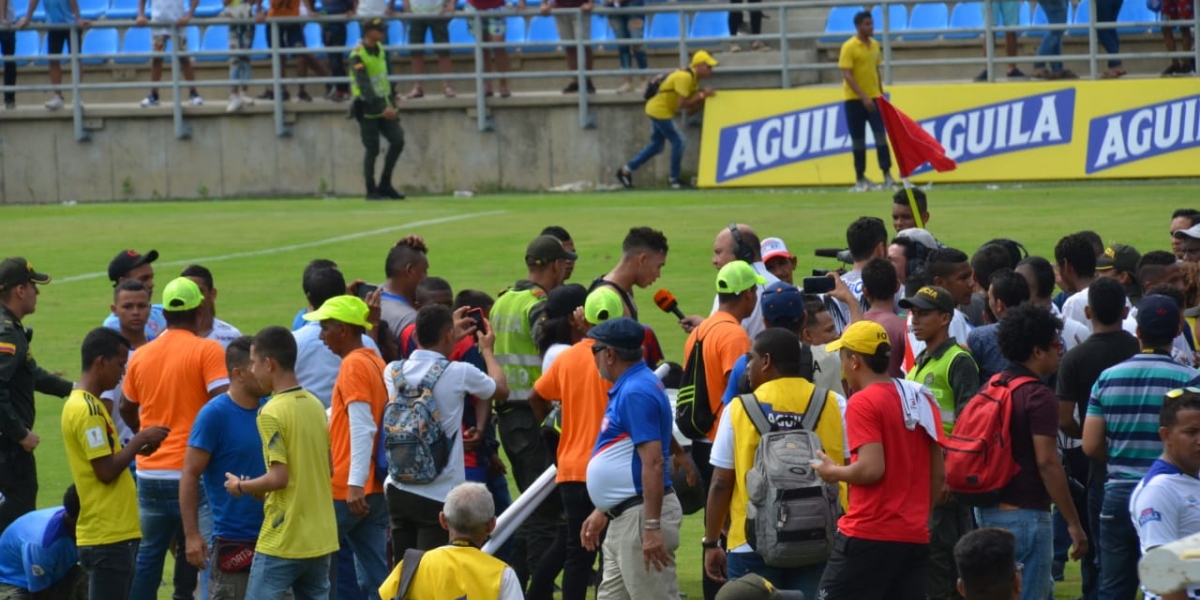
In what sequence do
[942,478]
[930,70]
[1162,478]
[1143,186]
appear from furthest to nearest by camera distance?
[930,70]
[1143,186]
[942,478]
[1162,478]

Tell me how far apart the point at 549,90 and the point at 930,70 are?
6.21 m

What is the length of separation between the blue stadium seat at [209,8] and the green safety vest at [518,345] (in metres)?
21.9

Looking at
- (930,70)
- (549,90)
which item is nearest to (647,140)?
(549,90)

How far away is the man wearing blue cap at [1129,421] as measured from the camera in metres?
7.02

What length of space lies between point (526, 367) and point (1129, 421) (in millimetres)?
3331

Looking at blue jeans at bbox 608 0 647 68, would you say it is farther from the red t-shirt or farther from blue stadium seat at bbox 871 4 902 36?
the red t-shirt

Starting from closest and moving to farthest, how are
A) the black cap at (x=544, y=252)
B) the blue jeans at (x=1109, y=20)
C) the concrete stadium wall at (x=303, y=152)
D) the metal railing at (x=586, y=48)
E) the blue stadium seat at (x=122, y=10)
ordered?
the black cap at (x=544, y=252) → the metal railing at (x=586, y=48) → the blue jeans at (x=1109, y=20) → the concrete stadium wall at (x=303, y=152) → the blue stadium seat at (x=122, y=10)

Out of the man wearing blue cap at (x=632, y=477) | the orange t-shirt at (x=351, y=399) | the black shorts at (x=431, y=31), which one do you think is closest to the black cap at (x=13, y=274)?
the orange t-shirt at (x=351, y=399)

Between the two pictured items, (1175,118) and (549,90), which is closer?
(1175,118)

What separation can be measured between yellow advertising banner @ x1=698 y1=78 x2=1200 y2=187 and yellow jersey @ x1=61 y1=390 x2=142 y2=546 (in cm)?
1641

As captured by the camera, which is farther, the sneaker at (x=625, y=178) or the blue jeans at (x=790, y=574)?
the sneaker at (x=625, y=178)

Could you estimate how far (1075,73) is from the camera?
79.2ft

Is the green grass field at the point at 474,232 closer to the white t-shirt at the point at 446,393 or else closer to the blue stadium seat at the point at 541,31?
the blue stadium seat at the point at 541,31

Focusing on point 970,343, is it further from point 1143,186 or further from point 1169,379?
point 1143,186
